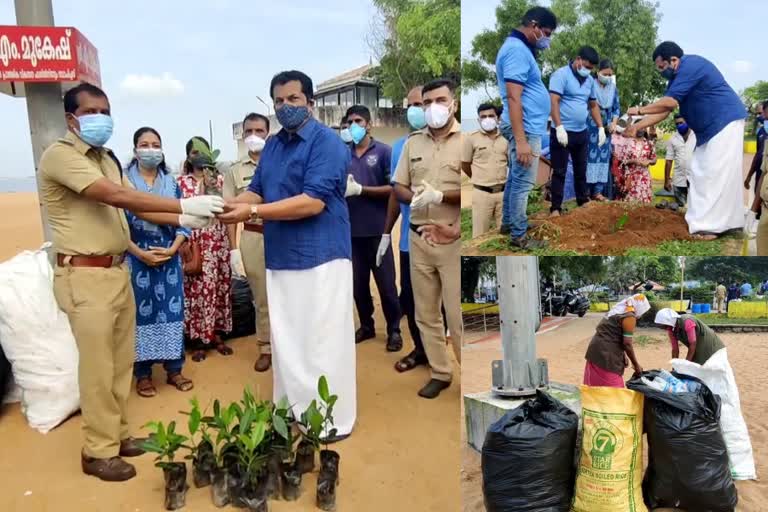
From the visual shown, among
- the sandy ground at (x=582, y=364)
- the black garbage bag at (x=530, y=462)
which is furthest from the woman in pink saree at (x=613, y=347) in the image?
the black garbage bag at (x=530, y=462)

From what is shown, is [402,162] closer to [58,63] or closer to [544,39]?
[544,39]

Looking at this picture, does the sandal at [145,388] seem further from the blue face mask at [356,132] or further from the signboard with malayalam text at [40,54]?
the blue face mask at [356,132]

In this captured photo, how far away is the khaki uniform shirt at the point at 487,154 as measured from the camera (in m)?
2.23

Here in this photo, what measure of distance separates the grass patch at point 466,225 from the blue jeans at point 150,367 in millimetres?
2289

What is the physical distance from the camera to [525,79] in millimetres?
2152

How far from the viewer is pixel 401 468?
9.69ft

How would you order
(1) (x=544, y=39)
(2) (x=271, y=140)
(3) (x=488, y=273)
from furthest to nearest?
(2) (x=271, y=140)
(3) (x=488, y=273)
(1) (x=544, y=39)

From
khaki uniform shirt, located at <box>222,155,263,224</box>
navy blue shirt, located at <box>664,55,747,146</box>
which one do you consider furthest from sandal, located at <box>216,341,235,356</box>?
navy blue shirt, located at <box>664,55,747,146</box>

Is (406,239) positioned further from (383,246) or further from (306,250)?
(306,250)

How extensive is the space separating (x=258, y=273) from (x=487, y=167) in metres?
2.22

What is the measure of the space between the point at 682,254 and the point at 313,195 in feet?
5.36

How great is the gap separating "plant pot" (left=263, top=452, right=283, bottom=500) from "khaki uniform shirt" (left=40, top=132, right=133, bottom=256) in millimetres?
1209

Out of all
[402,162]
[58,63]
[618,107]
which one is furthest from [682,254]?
[58,63]

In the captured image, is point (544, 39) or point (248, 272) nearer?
point (544, 39)
